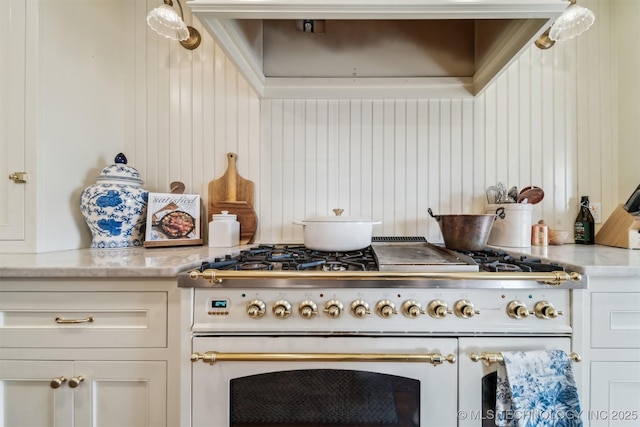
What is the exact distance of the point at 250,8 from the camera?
0.78 metres

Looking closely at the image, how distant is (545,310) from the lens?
2.24 ft

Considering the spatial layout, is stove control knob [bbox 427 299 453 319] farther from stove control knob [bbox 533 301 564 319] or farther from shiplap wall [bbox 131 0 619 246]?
shiplap wall [bbox 131 0 619 246]

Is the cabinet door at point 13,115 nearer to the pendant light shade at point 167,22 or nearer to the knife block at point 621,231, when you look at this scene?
the pendant light shade at point 167,22

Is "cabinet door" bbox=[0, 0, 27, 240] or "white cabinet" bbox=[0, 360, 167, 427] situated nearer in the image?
"white cabinet" bbox=[0, 360, 167, 427]

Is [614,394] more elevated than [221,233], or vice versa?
[221,233]

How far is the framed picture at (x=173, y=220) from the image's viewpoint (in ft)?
3.97

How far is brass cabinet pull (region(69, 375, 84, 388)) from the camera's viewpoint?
741 millimetres

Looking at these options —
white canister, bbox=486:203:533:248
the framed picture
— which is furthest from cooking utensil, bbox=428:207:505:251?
the framed picture

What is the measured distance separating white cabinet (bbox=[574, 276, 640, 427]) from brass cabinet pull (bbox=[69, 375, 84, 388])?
1.37m

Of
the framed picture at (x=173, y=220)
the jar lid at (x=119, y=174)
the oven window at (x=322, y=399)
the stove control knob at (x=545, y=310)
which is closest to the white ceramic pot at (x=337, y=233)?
the oven window at (x=322, y=399)

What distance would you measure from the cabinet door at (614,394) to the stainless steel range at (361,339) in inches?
6.5

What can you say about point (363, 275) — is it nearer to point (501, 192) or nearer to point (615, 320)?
point (615, 320)

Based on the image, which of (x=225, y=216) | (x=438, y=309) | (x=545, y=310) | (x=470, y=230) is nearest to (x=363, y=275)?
(x=438, y=309)

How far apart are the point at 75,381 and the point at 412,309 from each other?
93 cm
